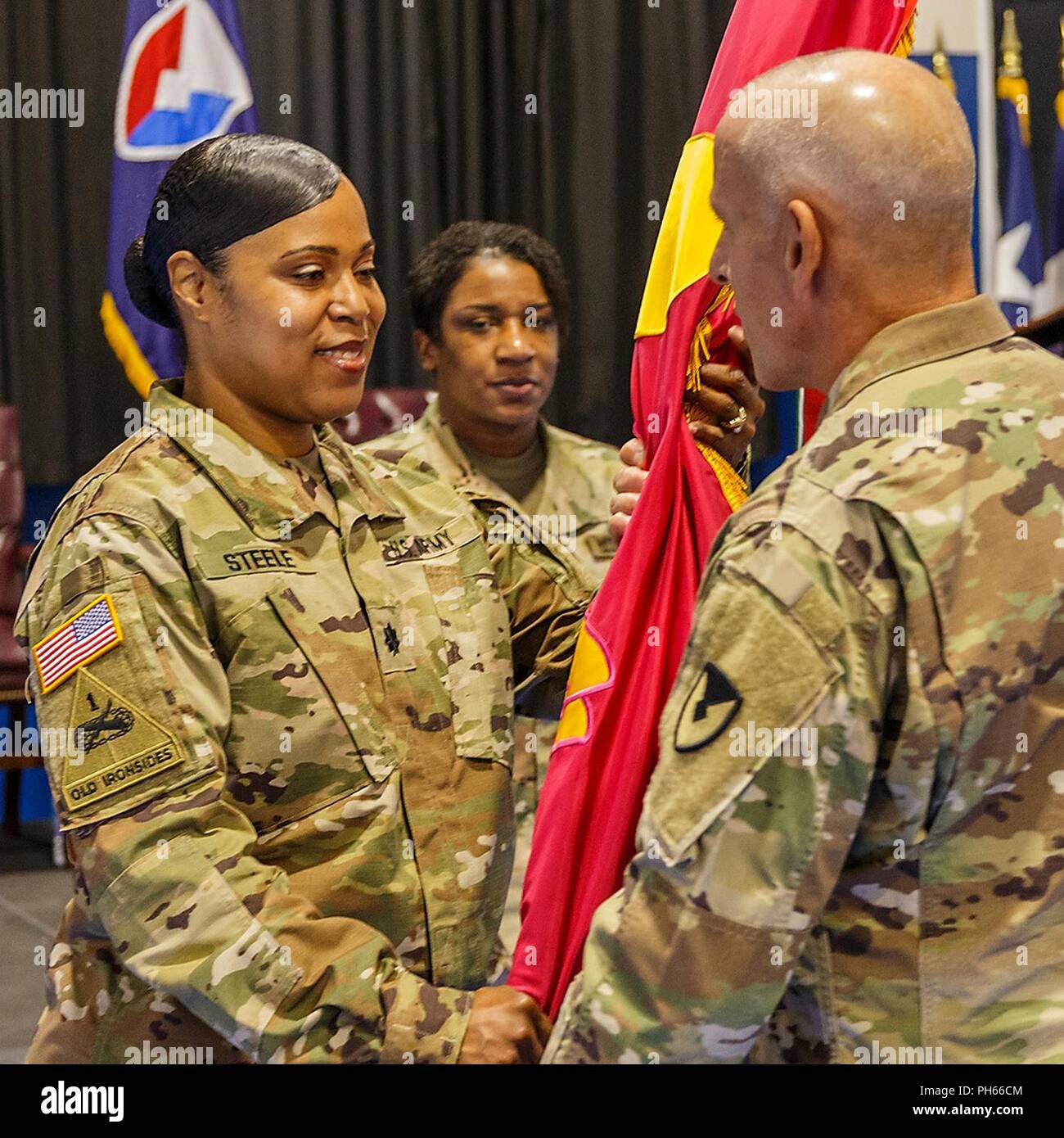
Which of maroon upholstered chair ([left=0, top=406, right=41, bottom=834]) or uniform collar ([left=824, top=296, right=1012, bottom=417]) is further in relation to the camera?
maroon upholstered chair ([left=0, top=406, right=41, bottom=834])

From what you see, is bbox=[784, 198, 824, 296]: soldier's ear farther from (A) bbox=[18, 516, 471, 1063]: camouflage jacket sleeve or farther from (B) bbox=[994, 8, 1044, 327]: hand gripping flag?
(B) bbox=[994, 8, 1044, 327]: hand gripping flag

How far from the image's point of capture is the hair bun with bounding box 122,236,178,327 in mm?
1614

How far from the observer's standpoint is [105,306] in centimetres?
450

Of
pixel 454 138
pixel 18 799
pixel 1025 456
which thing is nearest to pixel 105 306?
pixel 454 138

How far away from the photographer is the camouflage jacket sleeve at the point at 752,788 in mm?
1078

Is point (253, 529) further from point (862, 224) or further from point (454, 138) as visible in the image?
point (454, 138)

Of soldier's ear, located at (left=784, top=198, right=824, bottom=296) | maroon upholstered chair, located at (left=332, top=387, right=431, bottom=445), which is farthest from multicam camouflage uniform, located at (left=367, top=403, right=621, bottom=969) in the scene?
soldier's ear, located at (left=784, top=198, right=824, bottom=296)

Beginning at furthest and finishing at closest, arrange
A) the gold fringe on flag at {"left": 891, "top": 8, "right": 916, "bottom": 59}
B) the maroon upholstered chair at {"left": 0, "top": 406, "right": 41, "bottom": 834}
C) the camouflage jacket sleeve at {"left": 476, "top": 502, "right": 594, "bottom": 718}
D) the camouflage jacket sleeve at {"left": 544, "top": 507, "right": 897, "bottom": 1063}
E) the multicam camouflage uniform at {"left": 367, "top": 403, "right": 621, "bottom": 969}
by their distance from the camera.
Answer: the maroon upholstered chair at {"left": 0, "top": 406, "right": 41, "bottom": 834} < the multicam camouflage uniform at {"left": 367, "top": 403, "right": 621, "bottom": 969} < the camouflage jacket sleeve at {"left": 476, "top": 502, "right": 594, "bottom": 718} < the gold fringe on flag at {"left": 891, "top": 8, "right": 916, "bottom": 59} < the camouflage jacket sleeve at {"left": 544, "top": 507, "right": 897, "bottom": 1063}

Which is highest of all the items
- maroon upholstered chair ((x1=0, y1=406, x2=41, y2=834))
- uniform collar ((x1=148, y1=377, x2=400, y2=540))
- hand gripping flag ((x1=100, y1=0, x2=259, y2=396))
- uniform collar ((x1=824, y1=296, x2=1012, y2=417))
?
hand gripping flag ((x1=100, y1=0, x2=259, y2=396))

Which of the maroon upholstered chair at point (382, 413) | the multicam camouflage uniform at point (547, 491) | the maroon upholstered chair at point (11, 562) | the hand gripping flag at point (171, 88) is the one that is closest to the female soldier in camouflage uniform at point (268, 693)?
the multicam camouflage uniform at point (547, 491)

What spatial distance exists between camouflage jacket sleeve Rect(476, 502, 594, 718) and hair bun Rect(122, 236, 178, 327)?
430mm

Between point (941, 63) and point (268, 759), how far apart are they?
413 centimetres

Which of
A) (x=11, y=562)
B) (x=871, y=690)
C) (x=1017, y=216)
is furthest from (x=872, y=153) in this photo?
(x=1017, y=216)

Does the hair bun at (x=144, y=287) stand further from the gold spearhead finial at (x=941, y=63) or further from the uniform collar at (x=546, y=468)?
the gold spearhead finial at (x=941, y=63)
